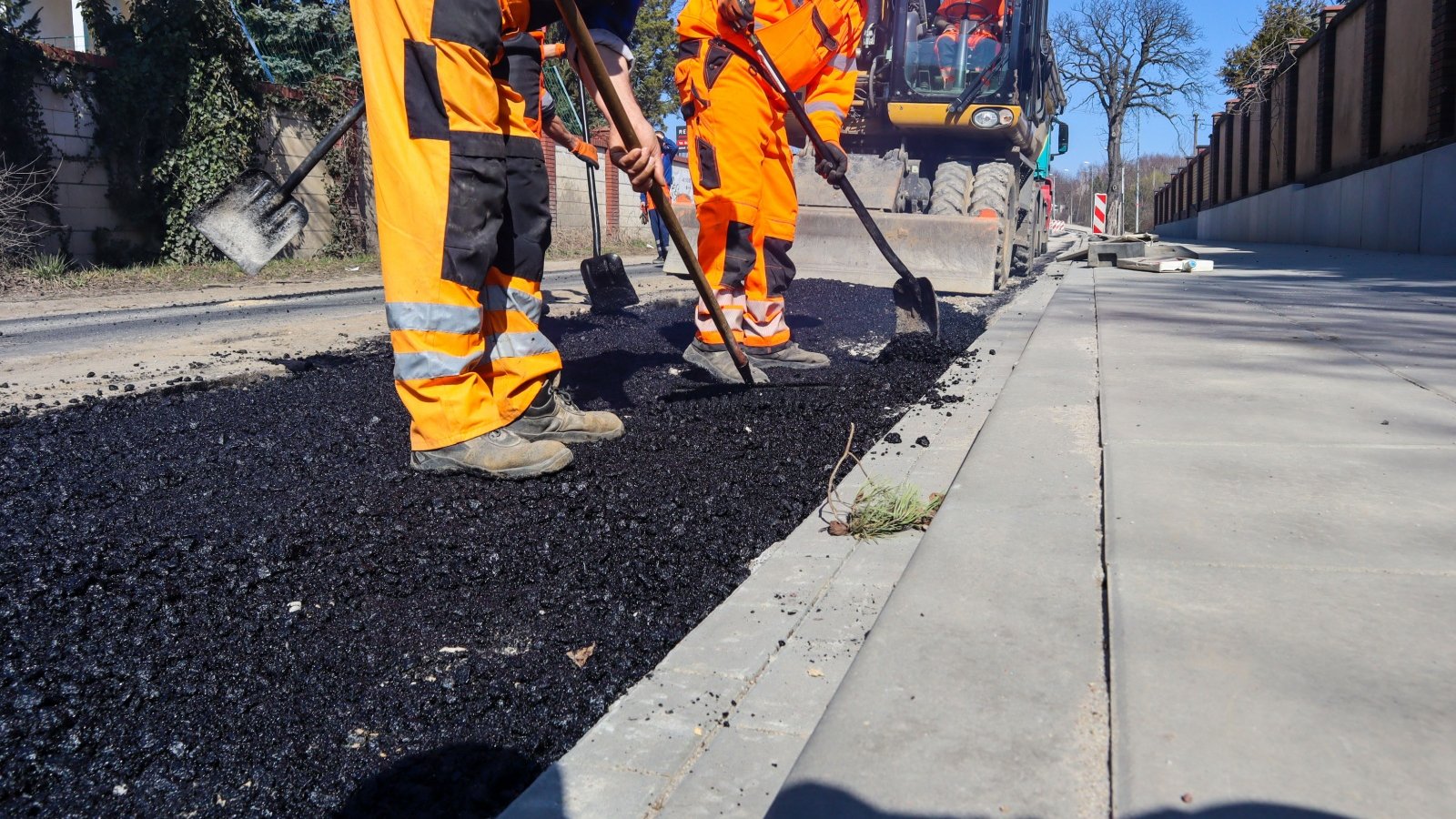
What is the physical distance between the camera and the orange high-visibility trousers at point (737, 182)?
4012 millimetres

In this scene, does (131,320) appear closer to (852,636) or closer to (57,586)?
(57,586)

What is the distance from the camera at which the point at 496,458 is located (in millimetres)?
2584

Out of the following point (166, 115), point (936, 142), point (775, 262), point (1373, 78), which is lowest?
point (775, 262)

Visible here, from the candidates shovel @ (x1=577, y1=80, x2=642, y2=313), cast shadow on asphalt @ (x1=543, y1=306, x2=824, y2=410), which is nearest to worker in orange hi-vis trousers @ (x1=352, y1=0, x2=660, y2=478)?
cast shadow on asphalt @ (x1=543, y1=306, x2=824, y2=410)

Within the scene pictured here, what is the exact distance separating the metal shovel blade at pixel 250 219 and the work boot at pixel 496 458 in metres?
1.35

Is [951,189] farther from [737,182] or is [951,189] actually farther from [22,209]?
[22,209]

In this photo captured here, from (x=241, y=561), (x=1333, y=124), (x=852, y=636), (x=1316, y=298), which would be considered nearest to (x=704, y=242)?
(x=241, y=561)

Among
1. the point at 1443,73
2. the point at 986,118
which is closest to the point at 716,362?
the point at 986,118

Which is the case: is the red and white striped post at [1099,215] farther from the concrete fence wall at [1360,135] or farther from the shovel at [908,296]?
the shovel at [908,296]

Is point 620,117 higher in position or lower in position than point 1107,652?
higher

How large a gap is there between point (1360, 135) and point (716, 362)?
52.5ft

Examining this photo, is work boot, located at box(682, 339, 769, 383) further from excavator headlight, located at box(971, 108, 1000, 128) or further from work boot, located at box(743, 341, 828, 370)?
excavator headlight, located at box(971, 108, 1000, 128)

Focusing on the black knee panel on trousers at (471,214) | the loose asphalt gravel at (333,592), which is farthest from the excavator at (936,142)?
the black knee panel on trousers at (471,214)

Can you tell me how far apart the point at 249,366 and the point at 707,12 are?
2.42 m
